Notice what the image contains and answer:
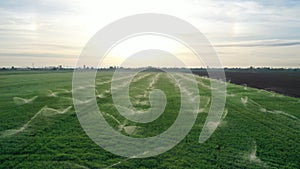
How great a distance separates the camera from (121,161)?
9.48 metres

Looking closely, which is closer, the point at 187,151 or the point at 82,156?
the point at 82,156

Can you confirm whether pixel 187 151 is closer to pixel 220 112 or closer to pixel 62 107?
pixel 220 112

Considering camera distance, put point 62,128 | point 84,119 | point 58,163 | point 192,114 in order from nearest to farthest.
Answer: point 58,163 < point 62,128 < point 84,119 < point 192,114

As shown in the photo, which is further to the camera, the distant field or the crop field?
the distant field

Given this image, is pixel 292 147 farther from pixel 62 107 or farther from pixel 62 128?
pixel 62 107

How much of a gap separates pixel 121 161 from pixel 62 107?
10404mm

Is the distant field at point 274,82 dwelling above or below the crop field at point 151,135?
above

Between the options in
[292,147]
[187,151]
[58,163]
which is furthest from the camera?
[292,147]

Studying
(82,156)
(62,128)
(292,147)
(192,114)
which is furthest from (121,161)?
(192,114)

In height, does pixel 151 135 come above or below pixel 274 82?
below

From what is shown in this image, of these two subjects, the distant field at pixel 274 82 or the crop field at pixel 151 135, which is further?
the distant field at pixel 274 82

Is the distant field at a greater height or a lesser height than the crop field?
greater

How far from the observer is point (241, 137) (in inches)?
494

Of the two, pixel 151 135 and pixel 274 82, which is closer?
pixel 151 135
